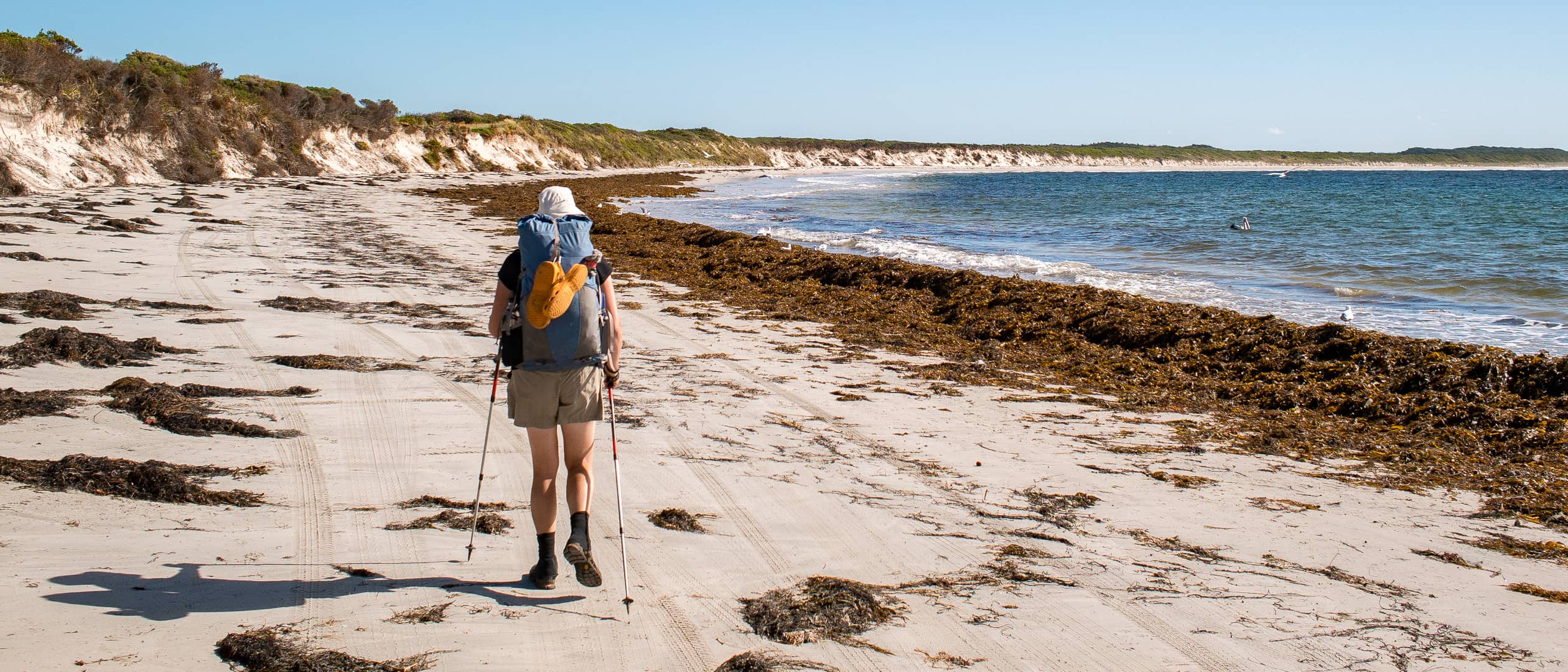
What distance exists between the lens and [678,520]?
4785mm

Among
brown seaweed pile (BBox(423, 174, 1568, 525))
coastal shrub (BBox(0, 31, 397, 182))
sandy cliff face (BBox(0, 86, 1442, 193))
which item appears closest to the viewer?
brown seaweed pile (BBox(423, 174, 1568, 525))

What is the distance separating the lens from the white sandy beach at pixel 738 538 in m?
3.56

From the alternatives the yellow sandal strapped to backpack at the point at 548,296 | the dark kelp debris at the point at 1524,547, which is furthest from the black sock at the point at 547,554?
the dark kelp debris at the point at 1524,547

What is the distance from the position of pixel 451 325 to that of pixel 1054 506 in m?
→ 6.63

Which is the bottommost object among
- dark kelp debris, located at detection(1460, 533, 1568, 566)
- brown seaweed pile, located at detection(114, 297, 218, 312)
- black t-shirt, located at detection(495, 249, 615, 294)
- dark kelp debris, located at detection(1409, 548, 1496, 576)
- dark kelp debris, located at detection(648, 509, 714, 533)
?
dark kelp debris, located at detection(1460, 533, 1568, 566)

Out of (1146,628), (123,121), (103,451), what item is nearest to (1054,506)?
(1146,628)

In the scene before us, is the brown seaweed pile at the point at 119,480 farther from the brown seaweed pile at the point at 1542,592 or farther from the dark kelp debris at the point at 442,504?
the brown seaweed pile at the point at 1542,592

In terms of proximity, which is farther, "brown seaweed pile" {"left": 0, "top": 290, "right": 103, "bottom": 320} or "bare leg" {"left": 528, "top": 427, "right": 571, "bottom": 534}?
"brown seaweed pile" {"left": 0, "top": 290, "right": 103, "bottom": 320}

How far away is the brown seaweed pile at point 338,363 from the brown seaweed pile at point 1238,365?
452 centimetres

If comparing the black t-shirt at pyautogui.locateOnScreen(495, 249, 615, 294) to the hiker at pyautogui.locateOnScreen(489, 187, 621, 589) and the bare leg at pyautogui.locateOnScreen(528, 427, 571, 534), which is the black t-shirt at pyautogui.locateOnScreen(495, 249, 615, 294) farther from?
the bare leg at pyautogui.locateOnScreen(528, 427, 571, 534)

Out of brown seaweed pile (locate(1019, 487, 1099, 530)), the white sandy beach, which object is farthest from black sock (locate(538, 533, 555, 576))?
brown seaweed pile (locate(1019, 487, 1099, 530))

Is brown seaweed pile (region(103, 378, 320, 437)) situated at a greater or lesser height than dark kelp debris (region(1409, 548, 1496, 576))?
greater

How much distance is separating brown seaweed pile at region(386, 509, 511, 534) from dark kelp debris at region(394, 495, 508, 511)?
0.29 feet

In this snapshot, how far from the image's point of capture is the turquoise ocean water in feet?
47.4
